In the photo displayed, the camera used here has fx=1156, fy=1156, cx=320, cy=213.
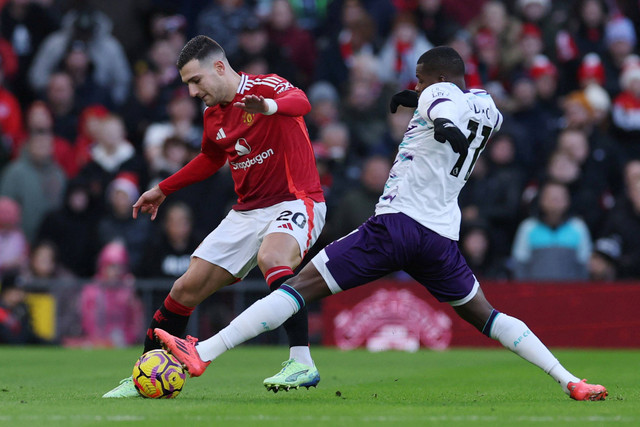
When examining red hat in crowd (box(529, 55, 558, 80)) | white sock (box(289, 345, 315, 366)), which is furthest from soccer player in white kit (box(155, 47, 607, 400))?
red hat in crowd (box(529, 55, 558, 80))

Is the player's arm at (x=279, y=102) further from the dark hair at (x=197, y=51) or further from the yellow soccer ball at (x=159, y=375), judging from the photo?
the yellow soccer ball at (x=159, y=375)

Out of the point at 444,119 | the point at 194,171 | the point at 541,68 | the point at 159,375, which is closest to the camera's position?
the point at 444,119

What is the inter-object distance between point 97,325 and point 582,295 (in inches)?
246

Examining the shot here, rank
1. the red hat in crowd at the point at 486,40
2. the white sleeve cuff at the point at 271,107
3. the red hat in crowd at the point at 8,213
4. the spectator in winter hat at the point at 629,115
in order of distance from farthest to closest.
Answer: the red hat in crowd at the point at 486,40 → the spectator in winter hat at the point at 629,115 → the red hat in crowd at the point at 8,213 → the white sleeve cuff at the point at 271,107

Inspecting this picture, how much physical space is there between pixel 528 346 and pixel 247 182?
237cm

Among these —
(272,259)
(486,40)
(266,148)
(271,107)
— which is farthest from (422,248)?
(486,40)

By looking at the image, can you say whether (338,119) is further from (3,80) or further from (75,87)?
(3,80)

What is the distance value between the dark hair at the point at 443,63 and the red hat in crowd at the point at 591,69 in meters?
9.73

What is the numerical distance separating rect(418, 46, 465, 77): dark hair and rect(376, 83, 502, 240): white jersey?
0.46ft

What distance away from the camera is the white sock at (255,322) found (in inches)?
289

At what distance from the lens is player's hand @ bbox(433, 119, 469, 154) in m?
6.71

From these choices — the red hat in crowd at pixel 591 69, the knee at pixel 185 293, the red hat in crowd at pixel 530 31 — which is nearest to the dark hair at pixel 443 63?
the knee at pixel 185 293

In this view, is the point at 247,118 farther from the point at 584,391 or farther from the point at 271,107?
the point at 584,391

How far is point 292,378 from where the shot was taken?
25.0ft
